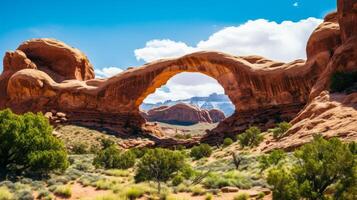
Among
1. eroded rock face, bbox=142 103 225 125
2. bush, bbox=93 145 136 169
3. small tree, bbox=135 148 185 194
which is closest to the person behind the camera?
small tree, bbox=135 148 185 194

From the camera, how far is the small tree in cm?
1784

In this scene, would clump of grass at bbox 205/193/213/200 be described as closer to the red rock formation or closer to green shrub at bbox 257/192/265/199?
green shrub at bbox 257/192/265/199

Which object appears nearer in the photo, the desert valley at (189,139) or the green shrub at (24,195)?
Answer: the green shrub at (24,195)

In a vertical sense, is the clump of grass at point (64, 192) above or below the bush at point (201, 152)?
above

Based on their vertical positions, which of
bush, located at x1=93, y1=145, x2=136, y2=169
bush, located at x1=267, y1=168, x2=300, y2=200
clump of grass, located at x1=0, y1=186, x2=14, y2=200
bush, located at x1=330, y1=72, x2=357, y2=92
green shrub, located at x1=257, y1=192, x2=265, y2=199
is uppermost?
bush, located at x1=330, y1=72, x2=357, y2=92

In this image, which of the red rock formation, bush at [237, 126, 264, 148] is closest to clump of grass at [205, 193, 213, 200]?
bush at [237, 126, 264, 148]

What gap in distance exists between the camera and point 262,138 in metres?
35.9

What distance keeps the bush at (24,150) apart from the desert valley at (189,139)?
0.06 metres

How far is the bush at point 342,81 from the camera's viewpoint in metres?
29.6

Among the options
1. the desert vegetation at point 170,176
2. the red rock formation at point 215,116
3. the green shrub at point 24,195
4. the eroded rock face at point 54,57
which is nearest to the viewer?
the desert vegetation at point 170,176

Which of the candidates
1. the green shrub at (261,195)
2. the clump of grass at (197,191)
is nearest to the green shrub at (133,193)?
the clump of grass at (197,191)

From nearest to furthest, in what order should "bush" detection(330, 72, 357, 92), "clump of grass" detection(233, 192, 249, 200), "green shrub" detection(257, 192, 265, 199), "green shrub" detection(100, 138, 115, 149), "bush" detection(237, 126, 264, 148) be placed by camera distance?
"clump of grass" detection(233, 192, 249, 200)
"green shrub" detection(257, 192, 265, 199)
"bush" detection(330, 72, 357, 92)
"bush" detection(237, 126, 264, 148)
"green shrub" detection(100, 138, 115, 149)

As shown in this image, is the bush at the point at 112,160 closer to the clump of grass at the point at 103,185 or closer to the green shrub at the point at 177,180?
the clump of grass at the point at 103,185

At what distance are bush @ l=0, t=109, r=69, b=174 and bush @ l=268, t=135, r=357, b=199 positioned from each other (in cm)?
1346
